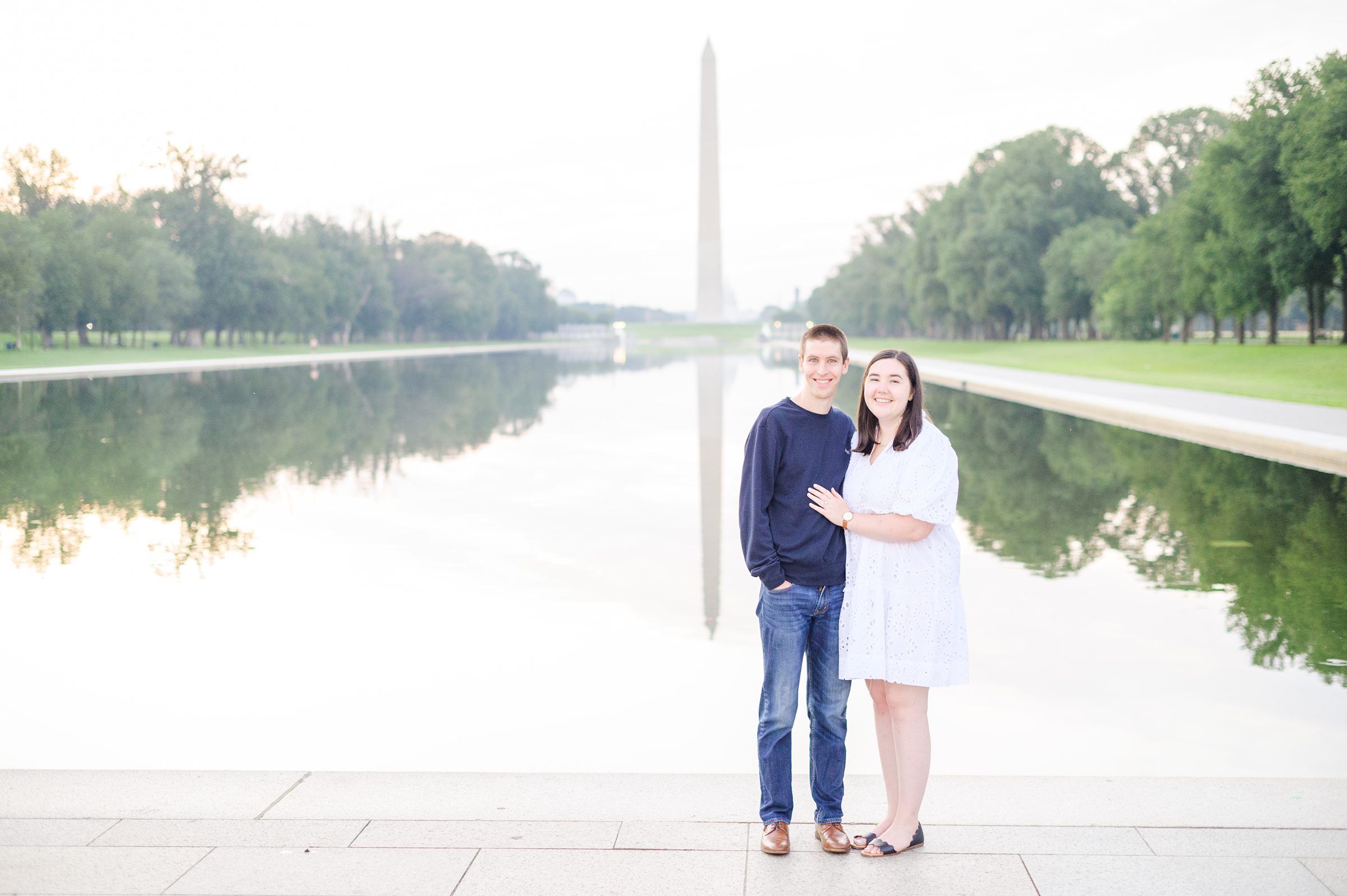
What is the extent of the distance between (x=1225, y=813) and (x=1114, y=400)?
880 inches

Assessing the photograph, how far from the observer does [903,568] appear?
3.73 meters

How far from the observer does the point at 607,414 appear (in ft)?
79.9

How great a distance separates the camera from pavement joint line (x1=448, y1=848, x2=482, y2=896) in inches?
131

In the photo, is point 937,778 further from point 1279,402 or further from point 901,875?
point 1279,402

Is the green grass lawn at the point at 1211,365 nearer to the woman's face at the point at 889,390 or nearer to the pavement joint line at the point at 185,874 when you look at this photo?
the woman's face at the point at 889,390

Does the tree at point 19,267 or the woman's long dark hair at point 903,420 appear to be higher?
the tree at point 19,267

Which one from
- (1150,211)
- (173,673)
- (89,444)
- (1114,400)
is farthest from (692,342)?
(173,673)

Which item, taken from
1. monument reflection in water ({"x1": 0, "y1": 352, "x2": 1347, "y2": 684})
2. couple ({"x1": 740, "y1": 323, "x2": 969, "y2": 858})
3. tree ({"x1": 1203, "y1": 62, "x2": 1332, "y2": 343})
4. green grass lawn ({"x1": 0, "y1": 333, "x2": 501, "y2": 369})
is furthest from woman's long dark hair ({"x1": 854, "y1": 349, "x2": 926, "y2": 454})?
green grass lawn ({"x1": 0, "y1": 333, "x2": 501, "y2": 369})

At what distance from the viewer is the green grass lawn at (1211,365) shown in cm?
2817

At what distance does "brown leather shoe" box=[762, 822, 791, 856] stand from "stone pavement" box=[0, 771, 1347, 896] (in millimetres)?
26

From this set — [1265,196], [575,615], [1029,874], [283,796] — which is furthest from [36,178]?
[1029,874]

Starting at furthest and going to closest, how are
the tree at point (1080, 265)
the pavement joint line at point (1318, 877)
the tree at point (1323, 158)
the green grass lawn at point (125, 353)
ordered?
the tree at point (1080, 265) → the green grass lawn at point (125, 353) → the tree at point (1323, 158) → the pavement joint line at point (1318, 877)

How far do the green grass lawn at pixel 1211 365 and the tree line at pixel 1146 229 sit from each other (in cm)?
275

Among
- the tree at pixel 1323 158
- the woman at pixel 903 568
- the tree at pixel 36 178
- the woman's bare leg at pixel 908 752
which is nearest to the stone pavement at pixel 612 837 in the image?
the woman's bare leg at pixel 908 752
